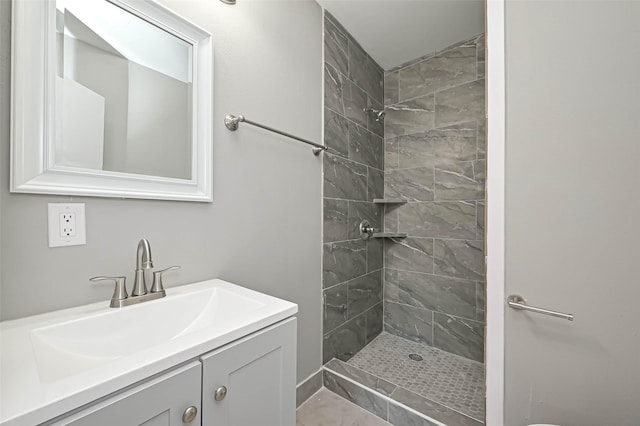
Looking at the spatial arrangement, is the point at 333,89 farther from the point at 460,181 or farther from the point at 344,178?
the point at 460,181

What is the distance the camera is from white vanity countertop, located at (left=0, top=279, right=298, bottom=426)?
433 millimetres

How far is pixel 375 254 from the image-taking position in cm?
233

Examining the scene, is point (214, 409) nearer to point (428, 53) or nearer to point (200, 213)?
point (200, 213)

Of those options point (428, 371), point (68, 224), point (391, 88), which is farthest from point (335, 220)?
point (391, 88)

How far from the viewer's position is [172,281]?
100 centimetres

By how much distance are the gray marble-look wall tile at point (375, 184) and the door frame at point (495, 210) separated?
1.19m

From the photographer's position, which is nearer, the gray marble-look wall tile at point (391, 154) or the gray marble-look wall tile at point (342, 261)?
the gray marble-look wall tile at point (342, 261)

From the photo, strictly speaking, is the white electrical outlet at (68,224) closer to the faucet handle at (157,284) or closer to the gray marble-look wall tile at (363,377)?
the faucet handle at (157,284)

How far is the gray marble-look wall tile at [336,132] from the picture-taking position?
1781 millimetres

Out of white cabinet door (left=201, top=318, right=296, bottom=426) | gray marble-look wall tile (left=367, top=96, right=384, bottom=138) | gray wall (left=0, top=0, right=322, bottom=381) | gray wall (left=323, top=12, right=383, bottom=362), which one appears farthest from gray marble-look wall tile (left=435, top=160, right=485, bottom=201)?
white cabinet door (left=201, top=318, right=296, bottom=426)

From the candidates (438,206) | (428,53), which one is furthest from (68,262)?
(428,53)

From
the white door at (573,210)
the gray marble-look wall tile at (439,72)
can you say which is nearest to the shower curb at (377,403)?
the white door at (573,210)

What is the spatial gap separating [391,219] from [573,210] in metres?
1.54

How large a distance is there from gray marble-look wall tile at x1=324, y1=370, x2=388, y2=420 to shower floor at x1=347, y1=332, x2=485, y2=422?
0.73ft
